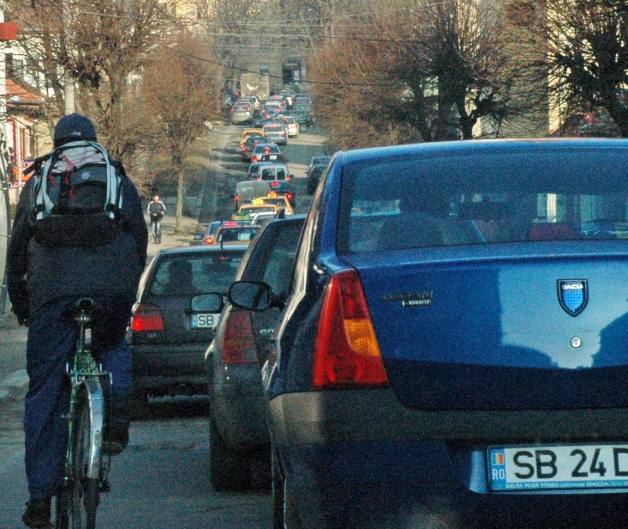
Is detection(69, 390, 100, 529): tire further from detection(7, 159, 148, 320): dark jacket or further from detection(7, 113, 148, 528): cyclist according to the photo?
detection(7, 159, 148, 320): dark jacket

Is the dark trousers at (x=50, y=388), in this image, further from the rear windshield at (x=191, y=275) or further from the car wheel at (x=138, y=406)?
the car wheel at (x=138, y=406)

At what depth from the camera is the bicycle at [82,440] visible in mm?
4906

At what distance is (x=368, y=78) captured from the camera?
63.8m

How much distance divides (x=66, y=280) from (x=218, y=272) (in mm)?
6474

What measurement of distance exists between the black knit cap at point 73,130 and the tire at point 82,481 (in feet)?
3.36

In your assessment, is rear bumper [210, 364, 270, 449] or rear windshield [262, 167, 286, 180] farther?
rear windshield [262, 167, 286, 180]

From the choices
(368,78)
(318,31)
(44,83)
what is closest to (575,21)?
(44,83)

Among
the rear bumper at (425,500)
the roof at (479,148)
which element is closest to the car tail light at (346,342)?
the rear bumper at (425,500)

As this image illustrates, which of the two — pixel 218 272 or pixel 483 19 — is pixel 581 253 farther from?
pixel 483 19

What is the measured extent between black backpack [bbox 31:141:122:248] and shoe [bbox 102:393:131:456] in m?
0.62

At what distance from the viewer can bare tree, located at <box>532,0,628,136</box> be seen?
87.6 feet

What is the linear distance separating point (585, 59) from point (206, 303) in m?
21.4

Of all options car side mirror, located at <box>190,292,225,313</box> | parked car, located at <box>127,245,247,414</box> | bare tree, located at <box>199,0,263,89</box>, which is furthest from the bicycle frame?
bare tree, located at <box>199,0,263,89</box>

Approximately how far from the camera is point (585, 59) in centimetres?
2758
